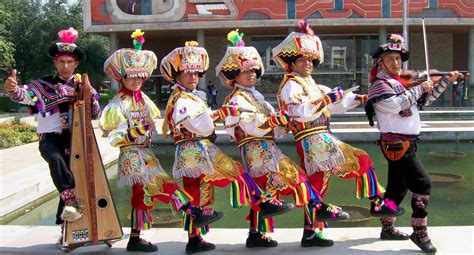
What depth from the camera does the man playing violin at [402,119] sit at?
396 cm

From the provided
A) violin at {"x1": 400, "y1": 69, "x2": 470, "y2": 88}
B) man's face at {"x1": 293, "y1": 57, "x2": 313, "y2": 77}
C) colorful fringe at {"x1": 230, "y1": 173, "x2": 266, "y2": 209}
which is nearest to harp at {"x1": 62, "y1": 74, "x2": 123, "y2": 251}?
colorful fringe at {"x1": 230, "y1": 173, "x2": 266, "y2": 209}

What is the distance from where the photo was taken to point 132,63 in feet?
13.7

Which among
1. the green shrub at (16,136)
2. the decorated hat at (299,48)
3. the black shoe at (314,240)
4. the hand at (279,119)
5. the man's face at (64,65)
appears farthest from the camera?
the green shrub at (16,136)

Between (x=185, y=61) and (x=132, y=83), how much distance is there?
512mm

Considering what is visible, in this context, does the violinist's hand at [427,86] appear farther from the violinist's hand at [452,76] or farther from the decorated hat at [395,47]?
the decorated hat at [395,47]

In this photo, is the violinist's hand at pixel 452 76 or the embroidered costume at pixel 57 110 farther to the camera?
the embroidered costume at pixel 57 110

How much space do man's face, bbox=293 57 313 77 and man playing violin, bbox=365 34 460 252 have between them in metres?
0.57

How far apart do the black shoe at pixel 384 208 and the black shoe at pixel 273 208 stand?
74cm

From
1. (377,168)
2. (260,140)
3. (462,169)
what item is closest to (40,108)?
(260,140)

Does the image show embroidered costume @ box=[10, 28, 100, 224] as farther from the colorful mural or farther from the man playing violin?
the colorful mural

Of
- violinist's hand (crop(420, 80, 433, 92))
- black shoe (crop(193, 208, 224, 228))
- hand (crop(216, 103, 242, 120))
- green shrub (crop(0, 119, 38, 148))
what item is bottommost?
green shrub (crop(0, 119, 38, 148))

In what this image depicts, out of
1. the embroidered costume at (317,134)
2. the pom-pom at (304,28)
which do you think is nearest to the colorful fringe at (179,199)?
the embroidered costume at (317,134)

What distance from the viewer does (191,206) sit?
3996mm

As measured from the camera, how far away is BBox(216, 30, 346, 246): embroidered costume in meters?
3.96
